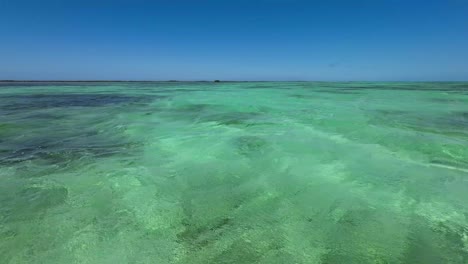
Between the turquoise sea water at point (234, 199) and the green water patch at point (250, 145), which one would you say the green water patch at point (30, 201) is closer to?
the turquoise sea water at point (234, 199)

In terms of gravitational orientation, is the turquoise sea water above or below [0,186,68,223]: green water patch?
below

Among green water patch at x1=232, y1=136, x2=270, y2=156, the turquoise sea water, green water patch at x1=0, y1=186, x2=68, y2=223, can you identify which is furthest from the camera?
green water patch at x1=232, y1=136, x2=270, y2=156

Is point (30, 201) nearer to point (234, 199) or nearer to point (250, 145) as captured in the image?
point (234, 199)

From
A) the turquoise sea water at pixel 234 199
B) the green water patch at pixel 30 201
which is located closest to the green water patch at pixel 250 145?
the turquoise sea water at pixel 234 199

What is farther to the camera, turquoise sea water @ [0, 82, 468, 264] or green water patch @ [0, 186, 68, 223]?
green water patch @ [0, 186, 68, 223]

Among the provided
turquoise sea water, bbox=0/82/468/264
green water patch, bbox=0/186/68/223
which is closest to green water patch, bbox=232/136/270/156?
turquoise sea water, bbox=0/82/468/264

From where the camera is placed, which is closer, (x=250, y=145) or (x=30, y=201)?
(x=30, y=201)

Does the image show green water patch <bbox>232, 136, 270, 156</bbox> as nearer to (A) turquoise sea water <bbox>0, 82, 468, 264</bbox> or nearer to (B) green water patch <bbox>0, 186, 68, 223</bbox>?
(A) turquoise sea water <bbox>0, 82, 468, 264</bbox>

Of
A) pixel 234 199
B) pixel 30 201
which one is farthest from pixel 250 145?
pixel 30 201

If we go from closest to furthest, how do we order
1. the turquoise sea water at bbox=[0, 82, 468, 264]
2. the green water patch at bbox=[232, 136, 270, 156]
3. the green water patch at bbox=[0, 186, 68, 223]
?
the turquoise sea water at bbox=[0, 82, 468, 264]
the green water patch at bbox=[0, 186, 68, 223]
the green water patch at bbox=[232, 136, 270, 156]

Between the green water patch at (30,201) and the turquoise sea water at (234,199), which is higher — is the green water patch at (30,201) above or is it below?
above

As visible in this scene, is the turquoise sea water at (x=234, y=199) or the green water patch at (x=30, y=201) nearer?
the turquoise sea water at (x=234, y=199)

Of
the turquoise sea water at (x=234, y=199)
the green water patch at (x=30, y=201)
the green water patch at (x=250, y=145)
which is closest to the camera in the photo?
the turquoise sea water at (x=234, y=199)

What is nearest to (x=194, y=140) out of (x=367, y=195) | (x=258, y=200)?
(x=258, y=200)
